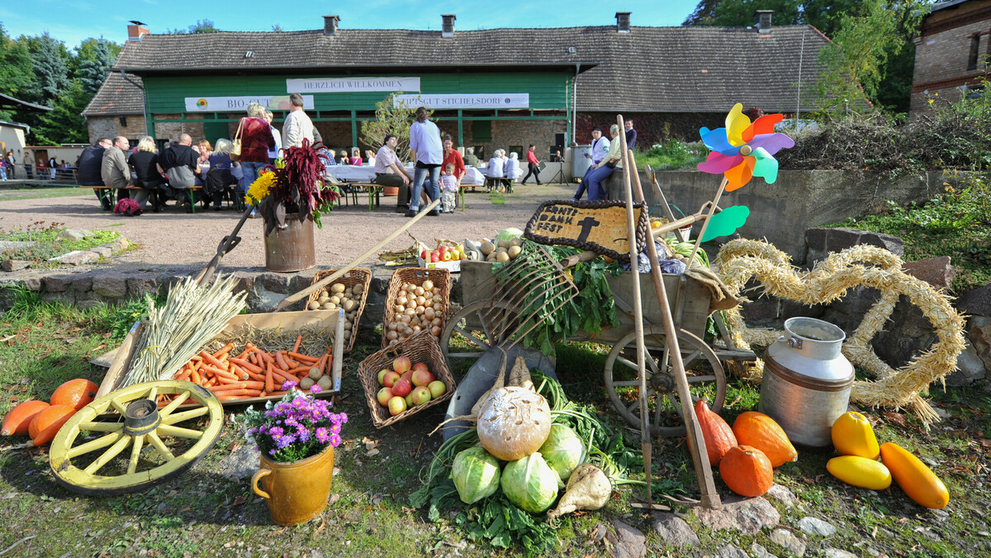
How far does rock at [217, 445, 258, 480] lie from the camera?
8.75 ft

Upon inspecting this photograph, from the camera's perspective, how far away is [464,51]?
23391 mm

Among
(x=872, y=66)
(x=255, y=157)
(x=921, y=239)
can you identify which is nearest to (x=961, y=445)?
(x=921, y=239)

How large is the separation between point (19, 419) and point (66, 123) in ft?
149

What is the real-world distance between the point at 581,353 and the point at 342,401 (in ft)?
6.03

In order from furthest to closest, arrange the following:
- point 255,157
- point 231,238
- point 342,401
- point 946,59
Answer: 1. point 946,59
2. point 255,157
3. point 231,238
4. point 342,401

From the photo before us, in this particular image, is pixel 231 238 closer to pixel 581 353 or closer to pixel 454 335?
pixel 454 335

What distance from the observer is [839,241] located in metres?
4.57

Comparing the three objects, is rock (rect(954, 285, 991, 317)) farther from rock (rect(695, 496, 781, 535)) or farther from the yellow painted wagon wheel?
the yellow painted wagon wheel

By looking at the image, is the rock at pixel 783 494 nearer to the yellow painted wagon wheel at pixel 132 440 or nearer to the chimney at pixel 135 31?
the yellow painted wagon wheel at pixel 132 440

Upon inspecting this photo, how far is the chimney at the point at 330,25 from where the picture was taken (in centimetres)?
2467

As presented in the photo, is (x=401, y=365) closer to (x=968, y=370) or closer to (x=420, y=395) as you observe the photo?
(x=420, y=395)

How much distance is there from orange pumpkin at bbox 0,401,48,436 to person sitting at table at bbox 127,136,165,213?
7.52 metres

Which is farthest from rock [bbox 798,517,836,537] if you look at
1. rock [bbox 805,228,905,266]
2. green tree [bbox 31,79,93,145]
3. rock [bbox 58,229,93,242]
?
green tree [bbox 31,79,93,145]

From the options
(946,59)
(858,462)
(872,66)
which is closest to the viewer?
(858,462)
